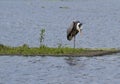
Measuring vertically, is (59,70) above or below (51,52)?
below

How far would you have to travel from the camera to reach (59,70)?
27219mm

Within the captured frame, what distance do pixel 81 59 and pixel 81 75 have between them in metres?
4.33

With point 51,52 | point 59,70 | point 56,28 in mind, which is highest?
point 56,28

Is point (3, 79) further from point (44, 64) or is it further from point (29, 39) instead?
point (29, 39)

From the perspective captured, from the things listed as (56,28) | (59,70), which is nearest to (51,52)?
(59,70)


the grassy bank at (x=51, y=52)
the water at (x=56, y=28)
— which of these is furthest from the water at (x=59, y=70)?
the water at (x=56, y=28)

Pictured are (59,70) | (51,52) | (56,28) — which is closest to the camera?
(59,70)

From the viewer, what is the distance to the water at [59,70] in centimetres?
2438

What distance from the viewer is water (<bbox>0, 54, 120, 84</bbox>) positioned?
2438 centimetres

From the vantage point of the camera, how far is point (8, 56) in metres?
30.8

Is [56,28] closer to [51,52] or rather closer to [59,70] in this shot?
[51,52]

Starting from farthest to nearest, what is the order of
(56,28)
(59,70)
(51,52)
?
(56,28), (51,52), (59,70)

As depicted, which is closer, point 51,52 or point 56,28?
point 51,52

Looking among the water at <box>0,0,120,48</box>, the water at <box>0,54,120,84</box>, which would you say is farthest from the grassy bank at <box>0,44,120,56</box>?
the water at <box>0,0,120,48</box>
